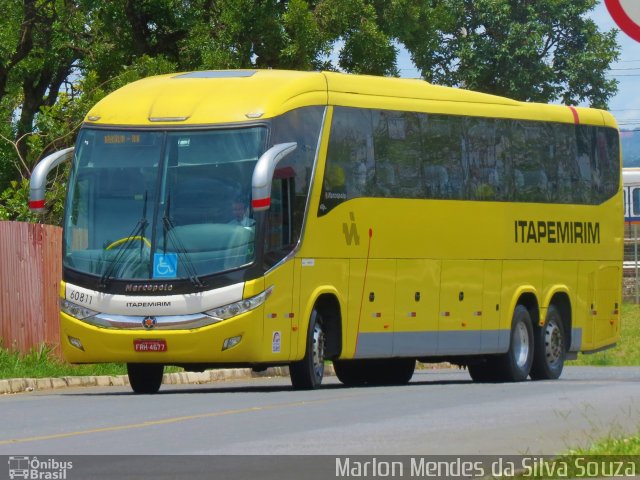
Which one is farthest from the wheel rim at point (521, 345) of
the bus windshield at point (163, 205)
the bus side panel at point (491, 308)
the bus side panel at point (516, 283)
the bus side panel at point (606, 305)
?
the bus windshield at point (163, 205)

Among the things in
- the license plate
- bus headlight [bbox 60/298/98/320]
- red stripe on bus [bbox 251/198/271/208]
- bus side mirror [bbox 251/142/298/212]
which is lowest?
the license plate

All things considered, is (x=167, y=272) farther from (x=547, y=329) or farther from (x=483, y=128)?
(x=547, y=329)

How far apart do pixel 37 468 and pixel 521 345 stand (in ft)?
48.7

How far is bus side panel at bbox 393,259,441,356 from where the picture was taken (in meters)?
22.1

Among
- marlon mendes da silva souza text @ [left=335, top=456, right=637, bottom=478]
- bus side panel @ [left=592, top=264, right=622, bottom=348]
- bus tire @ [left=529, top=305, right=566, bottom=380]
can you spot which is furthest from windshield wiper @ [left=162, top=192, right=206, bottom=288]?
bus side panel @ [left=592, top=264, right=622, bottom=348]

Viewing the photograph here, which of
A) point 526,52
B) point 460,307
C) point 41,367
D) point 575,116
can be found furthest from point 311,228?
point 526,52

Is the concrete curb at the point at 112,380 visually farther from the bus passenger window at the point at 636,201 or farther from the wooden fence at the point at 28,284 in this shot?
the bus passenger window at the point at 636,201

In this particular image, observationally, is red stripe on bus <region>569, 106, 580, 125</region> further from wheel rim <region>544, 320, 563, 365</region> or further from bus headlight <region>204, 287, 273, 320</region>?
bus headlight <region>204, 287, 273, 320</region>

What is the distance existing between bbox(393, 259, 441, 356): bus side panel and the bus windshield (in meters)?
3.70

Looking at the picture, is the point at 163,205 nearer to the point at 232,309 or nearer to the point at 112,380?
the point at 232,309

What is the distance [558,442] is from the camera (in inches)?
488

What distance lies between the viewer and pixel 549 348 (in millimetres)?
25578

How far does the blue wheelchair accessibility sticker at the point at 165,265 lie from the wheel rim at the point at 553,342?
8199 millimetres

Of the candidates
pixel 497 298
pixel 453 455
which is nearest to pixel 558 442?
pixel 453 455
